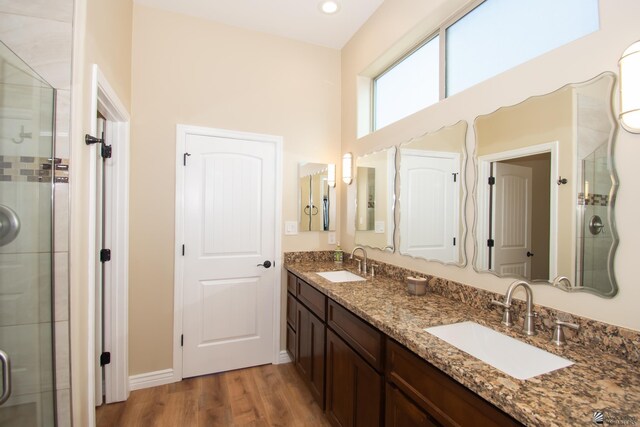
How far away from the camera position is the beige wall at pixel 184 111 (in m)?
2.44

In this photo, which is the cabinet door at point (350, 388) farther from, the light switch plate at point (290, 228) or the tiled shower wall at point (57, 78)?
the tiled shower wall at point (57, 78)

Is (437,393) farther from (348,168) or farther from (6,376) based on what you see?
(348,168)

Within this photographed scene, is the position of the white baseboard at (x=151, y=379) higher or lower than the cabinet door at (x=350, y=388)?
lower

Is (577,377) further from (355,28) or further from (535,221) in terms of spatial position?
(355,28)

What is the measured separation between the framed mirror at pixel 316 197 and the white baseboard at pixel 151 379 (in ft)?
5.38

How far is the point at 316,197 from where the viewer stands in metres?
3.01

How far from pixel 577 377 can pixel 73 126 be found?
2.12 meters

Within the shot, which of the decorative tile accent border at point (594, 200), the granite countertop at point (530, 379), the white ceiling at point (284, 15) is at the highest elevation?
the white ceiling at point (284, 15)

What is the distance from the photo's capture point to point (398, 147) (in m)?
2.30

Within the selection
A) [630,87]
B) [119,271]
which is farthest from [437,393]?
[119,271]

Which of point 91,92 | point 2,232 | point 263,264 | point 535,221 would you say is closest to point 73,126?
point 91,92

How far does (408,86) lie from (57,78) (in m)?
2.17

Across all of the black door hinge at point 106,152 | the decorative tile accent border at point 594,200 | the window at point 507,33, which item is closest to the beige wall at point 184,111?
the black door hinge at point 106,152

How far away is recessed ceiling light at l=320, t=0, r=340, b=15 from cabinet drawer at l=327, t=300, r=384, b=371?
229cm
